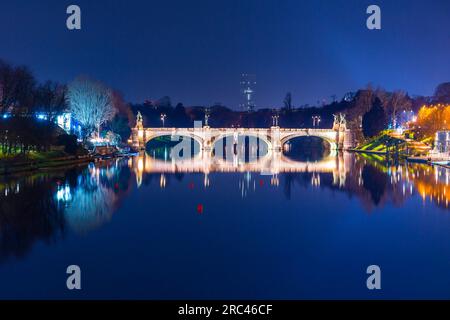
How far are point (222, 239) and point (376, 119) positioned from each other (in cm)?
11087

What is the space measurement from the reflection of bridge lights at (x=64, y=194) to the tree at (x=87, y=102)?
50729mm

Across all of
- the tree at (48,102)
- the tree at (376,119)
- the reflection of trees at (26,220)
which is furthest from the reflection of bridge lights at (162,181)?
the tree at (376,119)

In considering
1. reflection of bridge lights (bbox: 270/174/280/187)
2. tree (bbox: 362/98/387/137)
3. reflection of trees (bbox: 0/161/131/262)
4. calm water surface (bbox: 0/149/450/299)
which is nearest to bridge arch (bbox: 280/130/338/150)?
tree (bbox: 362/98/387/137)

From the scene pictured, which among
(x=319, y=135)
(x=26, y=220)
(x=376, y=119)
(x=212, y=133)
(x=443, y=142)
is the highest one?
(x=376, y=119)

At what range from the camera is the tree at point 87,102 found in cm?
9756

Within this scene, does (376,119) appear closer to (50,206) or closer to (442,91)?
(442,91)

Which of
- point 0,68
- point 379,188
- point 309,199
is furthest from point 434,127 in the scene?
point 0,68

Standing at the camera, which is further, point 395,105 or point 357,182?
point 395,105

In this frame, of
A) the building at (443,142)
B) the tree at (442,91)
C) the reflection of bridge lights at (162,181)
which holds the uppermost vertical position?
Answer: the tree at (442,91)

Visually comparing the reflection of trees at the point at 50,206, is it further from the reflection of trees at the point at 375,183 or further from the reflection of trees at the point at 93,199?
the reflection of trees at the point at 375,183

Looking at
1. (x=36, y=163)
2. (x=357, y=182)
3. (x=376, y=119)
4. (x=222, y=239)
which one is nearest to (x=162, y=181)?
(x=36, y=163)

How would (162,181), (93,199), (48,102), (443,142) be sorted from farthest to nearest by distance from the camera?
(443,142) < (48,102) < (162,181) < (93,199)

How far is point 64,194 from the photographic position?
42.4 m

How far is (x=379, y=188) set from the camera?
5000 centimetres
